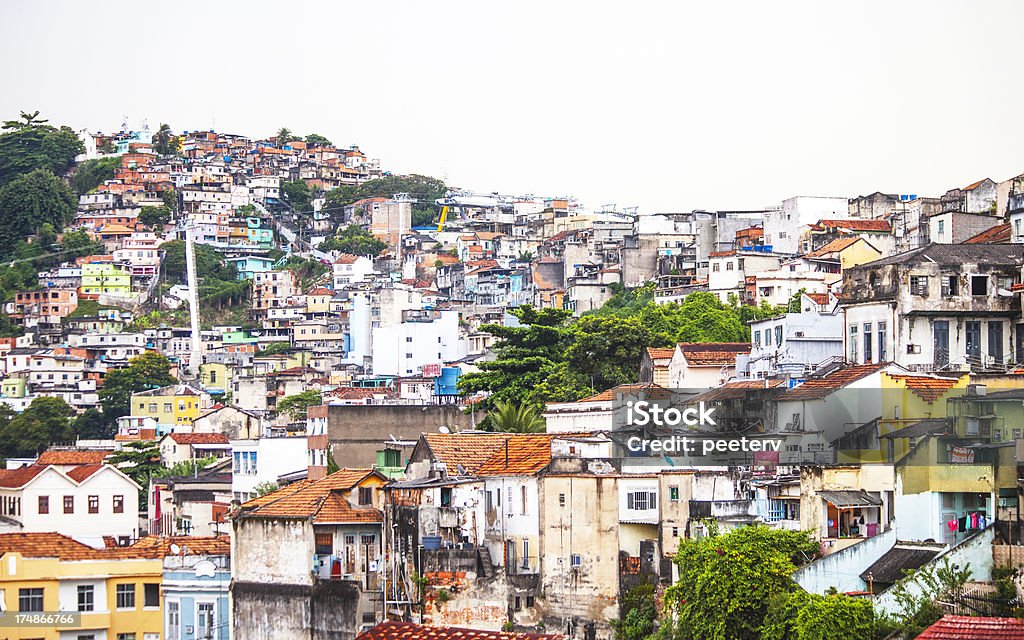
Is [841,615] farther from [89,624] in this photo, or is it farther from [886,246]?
[886,246]

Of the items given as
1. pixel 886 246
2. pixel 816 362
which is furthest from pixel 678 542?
pixel 886 246

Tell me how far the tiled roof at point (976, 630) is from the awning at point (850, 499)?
8039 mm

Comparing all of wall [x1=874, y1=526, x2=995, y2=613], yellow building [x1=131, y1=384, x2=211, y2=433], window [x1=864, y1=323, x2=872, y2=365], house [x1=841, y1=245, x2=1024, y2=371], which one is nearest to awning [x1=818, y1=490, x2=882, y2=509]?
wall [x1=874, y1=526, x2=995, y2=613]

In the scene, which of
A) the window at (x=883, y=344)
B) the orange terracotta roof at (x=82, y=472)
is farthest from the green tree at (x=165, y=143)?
the window at (x=883, y=344)

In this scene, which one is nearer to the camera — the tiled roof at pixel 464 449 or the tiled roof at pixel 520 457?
the tiled roof at pixel 520 457

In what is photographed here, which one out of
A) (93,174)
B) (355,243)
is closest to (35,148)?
(93,174)

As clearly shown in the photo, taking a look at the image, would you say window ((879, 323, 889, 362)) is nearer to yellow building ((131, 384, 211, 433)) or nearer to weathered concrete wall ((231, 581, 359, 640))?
weathered concrete wall ((231, 581, 359, 640))

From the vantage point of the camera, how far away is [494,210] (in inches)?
5261

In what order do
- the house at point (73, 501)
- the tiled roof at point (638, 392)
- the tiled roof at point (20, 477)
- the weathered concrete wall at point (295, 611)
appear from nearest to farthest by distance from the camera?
Answer: 1. the weathered concrete wall at point (295, 611)
2. the tiled roof at point (638, 392)
3. the house at point (73, 501)
4. the tiled roof at point (20, 477)

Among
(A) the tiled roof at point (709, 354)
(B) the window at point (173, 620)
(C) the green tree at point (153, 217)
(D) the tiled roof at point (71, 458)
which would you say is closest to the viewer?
(B) the window at point (173, 620)

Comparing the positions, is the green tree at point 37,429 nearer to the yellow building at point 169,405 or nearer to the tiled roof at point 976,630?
the yellow building at point 169,405

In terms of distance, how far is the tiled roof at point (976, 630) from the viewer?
66.1ft

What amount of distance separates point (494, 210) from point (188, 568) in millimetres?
97089

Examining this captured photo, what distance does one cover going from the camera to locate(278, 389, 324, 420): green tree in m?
78.5
